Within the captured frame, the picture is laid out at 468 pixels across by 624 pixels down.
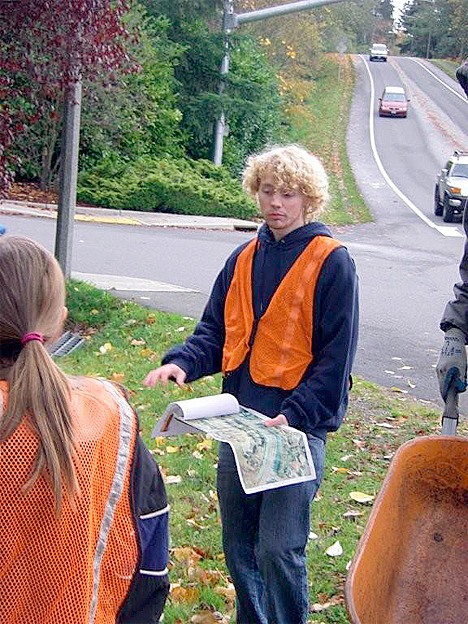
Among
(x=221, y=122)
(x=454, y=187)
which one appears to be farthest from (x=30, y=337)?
(x=221, y=122)

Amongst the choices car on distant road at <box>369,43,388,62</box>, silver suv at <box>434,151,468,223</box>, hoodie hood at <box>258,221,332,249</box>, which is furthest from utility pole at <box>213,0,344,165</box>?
car on distant road at <box>369,43,388,62</box>

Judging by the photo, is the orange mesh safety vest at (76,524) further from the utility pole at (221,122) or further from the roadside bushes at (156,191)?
the utility pole at (221,122)

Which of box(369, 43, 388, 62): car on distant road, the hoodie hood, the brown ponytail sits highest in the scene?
box(369, 43, 388, 62): car on distant road

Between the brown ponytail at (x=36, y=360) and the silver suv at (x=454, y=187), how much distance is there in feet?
77.8

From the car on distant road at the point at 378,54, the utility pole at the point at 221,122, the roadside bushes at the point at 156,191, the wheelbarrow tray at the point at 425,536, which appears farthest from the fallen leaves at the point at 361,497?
the car on distant road at the point at 378,54

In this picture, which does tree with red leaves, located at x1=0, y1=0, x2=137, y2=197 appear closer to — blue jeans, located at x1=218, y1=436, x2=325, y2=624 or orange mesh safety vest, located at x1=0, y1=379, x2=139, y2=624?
blue jeans, located at x1=218, y1=436, x2=325, y2=624

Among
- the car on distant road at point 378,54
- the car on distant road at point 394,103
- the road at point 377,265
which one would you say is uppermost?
the car on distant road at point 378,54

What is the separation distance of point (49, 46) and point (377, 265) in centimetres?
912

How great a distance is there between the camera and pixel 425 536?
11.5 feet

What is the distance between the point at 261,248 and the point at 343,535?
203 centimetres

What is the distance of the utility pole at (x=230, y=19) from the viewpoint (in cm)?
1870

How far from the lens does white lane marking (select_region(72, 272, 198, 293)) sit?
1159cm

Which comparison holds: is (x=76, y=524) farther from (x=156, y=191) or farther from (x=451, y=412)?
(x=156, y=191)

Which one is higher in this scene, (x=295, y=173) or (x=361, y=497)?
(x=295, y=173)
